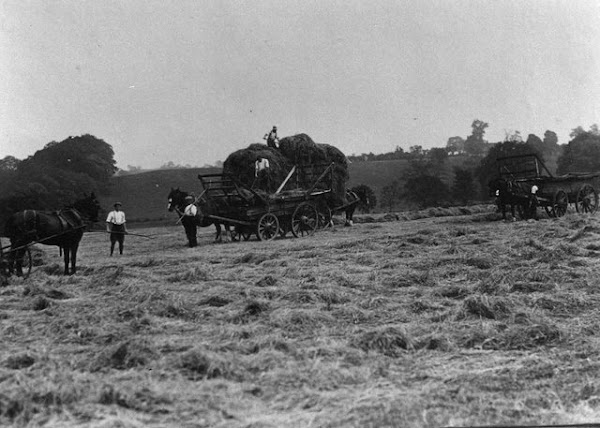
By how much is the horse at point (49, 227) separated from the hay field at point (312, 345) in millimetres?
684

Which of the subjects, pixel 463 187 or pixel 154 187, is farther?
pixel 463 187

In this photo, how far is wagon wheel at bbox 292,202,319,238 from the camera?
55.2ft

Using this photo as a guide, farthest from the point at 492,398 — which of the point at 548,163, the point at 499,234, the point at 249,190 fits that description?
the point at 548,163

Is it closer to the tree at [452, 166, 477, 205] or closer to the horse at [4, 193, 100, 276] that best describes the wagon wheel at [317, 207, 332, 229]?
the horse at [4, 193, 100, 276]

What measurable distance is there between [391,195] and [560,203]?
1297cm

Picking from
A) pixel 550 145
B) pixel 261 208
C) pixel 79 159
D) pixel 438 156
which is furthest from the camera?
pixel 438 156

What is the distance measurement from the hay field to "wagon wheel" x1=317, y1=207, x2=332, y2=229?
28.9 ft

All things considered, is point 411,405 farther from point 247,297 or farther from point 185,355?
point 247,297

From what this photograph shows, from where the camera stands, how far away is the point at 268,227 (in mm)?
15953

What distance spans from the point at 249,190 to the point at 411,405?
12.4 m

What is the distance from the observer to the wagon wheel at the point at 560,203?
57.9 ft

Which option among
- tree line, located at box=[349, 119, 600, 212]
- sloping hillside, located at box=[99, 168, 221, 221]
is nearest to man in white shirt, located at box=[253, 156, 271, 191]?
sloping hillside, located at box=[99, 168, 221, 221]

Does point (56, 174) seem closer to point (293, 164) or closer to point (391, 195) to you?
point (293, 164)

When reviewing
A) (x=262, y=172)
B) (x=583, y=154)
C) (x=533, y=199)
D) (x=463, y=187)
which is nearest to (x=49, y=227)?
(x=262, y=172)
